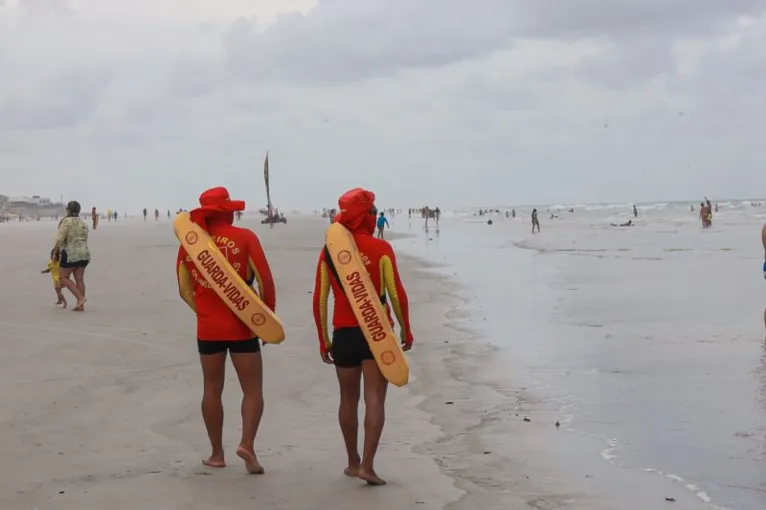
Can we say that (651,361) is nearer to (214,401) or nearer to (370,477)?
(370,477)

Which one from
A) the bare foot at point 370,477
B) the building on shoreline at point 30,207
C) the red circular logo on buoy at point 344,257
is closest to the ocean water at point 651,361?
the bare foot at point 370,477

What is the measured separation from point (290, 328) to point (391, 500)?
21.3ft

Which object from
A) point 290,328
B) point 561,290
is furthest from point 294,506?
point 561,290

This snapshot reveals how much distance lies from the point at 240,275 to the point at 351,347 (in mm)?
779

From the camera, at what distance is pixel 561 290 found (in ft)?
52.4

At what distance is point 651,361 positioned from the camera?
881 cm

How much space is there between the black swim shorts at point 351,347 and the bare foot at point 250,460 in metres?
0.73

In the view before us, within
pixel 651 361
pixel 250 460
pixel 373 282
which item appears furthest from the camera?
pixel 651 361

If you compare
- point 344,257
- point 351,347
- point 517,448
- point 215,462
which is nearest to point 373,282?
point 344,257

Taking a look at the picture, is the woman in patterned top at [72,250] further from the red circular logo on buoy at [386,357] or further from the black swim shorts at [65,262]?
the red circular logo on buoy at [386,357]

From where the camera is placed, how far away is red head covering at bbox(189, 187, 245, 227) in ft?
17.1

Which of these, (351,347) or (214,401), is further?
(214,401)

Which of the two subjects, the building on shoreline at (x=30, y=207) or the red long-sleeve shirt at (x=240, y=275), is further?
the building on shoreline at (x=30, y=207)

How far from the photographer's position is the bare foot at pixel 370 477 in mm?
4895
